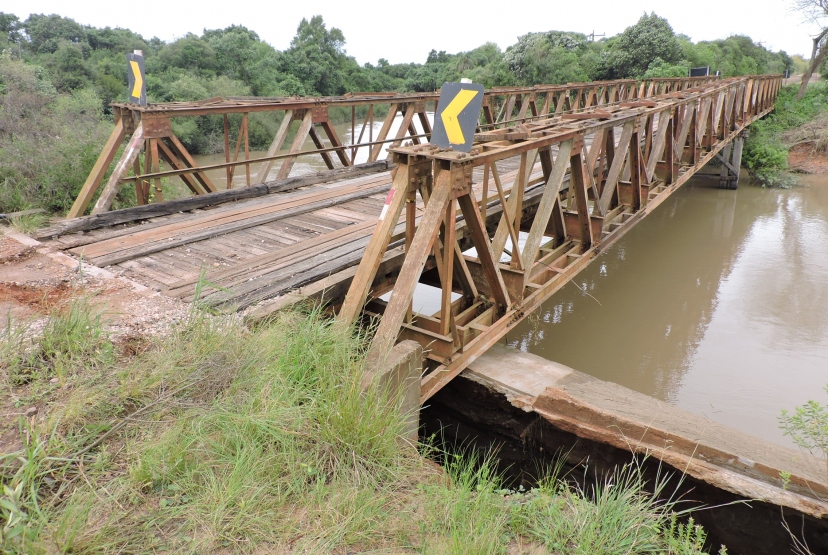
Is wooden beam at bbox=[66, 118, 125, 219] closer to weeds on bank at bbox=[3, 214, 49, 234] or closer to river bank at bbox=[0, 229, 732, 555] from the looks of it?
weeds on bank at bbox=[3, 214, 49, 234]

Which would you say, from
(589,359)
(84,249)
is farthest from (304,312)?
(589,359)

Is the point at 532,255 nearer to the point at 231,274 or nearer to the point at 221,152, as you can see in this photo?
the point at 231,274

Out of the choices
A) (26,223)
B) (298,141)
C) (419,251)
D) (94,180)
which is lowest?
(26,223)

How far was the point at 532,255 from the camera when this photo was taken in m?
5.15

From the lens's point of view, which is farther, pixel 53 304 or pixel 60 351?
pixel 53 304

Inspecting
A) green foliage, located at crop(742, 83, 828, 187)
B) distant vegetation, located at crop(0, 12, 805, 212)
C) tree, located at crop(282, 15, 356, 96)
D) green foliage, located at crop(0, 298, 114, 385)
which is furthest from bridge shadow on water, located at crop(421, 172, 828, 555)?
tree, located at crop(282, 15, 356, 96)

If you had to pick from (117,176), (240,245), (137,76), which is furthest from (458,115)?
(137,76)

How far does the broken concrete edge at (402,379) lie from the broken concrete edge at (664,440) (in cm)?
86

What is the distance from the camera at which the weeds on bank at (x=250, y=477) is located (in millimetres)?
2297

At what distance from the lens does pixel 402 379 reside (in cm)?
346

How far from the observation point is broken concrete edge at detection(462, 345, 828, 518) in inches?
125

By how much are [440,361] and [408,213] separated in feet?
3.71

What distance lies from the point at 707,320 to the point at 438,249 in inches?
263

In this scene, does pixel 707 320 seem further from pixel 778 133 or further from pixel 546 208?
pixel 778 133
